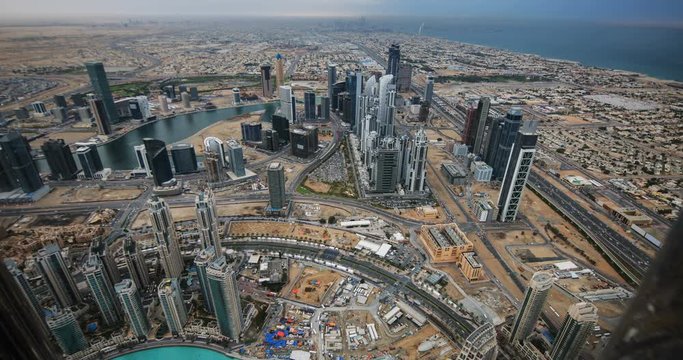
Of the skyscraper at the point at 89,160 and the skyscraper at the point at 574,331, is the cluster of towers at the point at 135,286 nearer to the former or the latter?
the skyscraper at the point at 574,331

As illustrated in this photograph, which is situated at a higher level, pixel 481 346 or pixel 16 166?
pixel 16 166

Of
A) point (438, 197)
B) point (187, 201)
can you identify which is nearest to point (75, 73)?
point (187, 201)

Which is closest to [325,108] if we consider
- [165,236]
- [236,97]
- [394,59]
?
[236,97]

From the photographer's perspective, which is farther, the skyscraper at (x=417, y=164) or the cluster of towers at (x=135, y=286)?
the skyscraper at (x=417, y=164)

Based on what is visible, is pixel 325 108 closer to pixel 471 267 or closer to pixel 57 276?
pixel 471 267

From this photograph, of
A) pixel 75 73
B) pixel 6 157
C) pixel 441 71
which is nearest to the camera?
pixel 6 157

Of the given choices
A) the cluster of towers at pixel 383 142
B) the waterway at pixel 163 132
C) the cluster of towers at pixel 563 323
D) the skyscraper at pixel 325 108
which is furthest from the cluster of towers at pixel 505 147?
the waterway at pixel 163 132

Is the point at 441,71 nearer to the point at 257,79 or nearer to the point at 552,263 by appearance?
the point at 257,79
